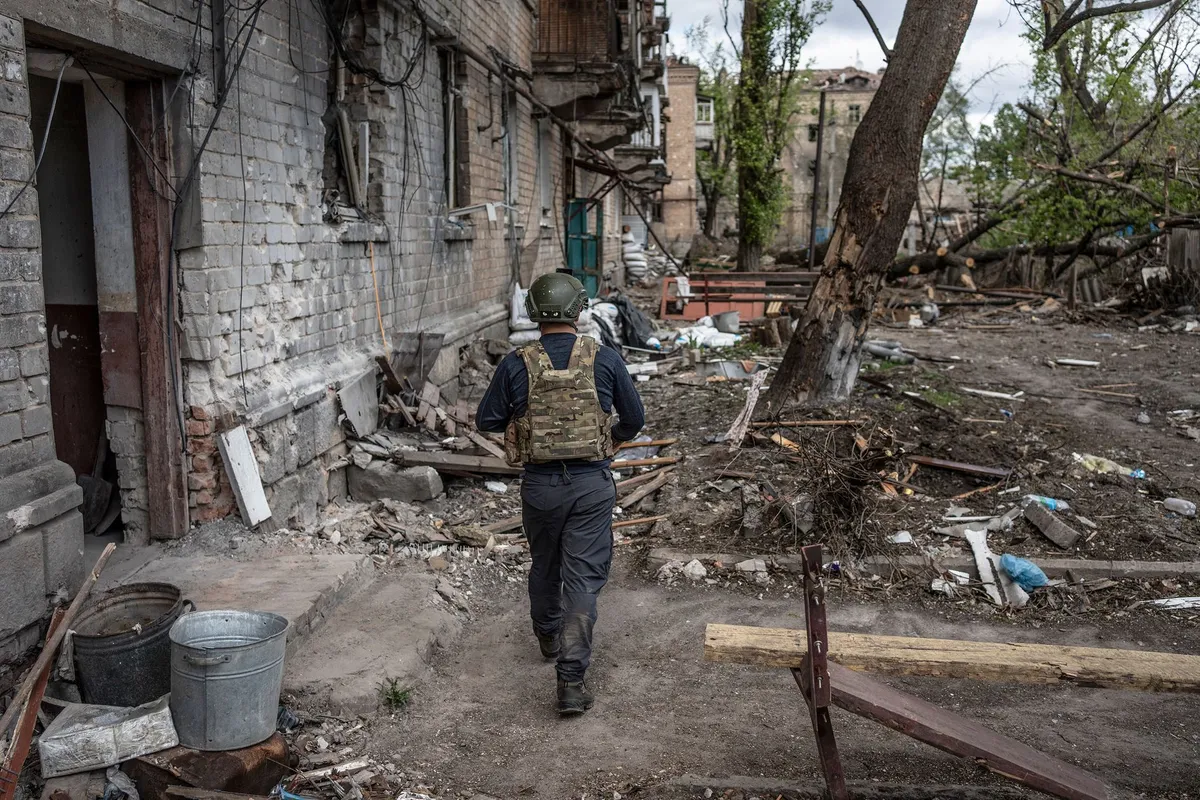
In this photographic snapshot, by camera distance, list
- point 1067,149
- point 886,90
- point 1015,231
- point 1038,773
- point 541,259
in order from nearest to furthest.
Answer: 1. point 1038,773
2. point 886,90
3. point 541,259
4. point 1067,149
5. point 1015,231

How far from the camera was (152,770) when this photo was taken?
11.0ft

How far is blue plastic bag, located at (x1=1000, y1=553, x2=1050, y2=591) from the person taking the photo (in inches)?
229

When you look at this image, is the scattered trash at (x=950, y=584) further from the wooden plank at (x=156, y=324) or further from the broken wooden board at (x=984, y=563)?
the wooden plank at (x=156, y=324)

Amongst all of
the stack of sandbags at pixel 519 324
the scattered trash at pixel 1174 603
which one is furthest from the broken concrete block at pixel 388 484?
the stack of sandbags at pixel 519 324

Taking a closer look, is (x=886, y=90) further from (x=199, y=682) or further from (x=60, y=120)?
(x=199, y=682)

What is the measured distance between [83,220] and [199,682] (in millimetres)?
2972

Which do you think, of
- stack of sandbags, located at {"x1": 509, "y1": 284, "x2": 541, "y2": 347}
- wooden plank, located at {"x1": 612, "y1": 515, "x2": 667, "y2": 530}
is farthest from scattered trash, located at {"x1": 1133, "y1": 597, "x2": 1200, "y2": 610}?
stack of sandbags, located at {"x1": 509, "y1": 284, "x2": 541, "y2": 347}

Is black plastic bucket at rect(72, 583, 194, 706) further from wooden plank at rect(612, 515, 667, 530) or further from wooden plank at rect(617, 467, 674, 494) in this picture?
wooden plank at rect(617, 467, 674, 494)

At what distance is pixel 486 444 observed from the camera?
7.84m

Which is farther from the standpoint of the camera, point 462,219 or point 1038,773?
point 462,219

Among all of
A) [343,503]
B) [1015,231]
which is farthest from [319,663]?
[1015,231]

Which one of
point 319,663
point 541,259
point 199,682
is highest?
point 541,259

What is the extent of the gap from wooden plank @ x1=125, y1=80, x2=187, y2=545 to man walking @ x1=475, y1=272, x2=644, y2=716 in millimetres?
1809

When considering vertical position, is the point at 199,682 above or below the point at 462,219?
below
